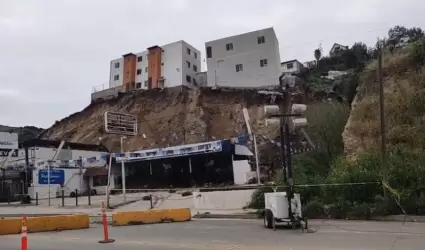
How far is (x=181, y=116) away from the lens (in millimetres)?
67562

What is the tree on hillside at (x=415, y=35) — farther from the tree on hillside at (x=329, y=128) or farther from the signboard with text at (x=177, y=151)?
the signboard with text at (x=177, y=151)

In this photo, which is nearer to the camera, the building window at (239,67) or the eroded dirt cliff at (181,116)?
the eroded dirt cliff at (181,116)

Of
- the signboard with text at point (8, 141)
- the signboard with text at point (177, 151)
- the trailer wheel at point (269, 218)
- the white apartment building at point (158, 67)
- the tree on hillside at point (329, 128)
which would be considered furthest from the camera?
the white apartment building at point (158, 67)

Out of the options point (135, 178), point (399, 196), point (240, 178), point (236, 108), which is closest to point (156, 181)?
point (135, 178)

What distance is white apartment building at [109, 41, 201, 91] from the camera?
73688 mm

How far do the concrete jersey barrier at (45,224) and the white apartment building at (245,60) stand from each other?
49564 millimetres

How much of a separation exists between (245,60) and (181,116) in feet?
42.1

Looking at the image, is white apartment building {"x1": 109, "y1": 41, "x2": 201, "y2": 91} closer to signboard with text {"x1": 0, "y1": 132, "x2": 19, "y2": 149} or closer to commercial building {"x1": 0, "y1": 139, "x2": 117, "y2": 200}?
commercial building {"x1": 0, "y1": 139, "x2": 117, "y2": 200}

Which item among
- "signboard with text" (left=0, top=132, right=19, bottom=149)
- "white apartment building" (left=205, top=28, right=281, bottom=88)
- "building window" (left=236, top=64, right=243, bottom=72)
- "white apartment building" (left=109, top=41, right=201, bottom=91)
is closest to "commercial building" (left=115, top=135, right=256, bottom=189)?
"signboard with text" (left=0, top=132, right=19, bottom=149)

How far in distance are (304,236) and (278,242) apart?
1.71 meters

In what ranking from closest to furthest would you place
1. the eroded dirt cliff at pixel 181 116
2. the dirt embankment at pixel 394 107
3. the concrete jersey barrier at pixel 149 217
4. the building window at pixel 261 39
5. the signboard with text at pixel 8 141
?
the concrete jersey barrier at pixel 149 217, the dirt embankment at pixel 394 107, the signboard with text at pixel 8 141, the eroded dirt cliff at pixel 181 116, the building window at pixel 261 39

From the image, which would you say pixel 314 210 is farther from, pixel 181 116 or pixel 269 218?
pixel 181 116

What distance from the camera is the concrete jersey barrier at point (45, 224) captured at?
54.5 feet

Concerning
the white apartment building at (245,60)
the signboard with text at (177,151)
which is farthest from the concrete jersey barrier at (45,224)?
the white apartment building at (245,60)
